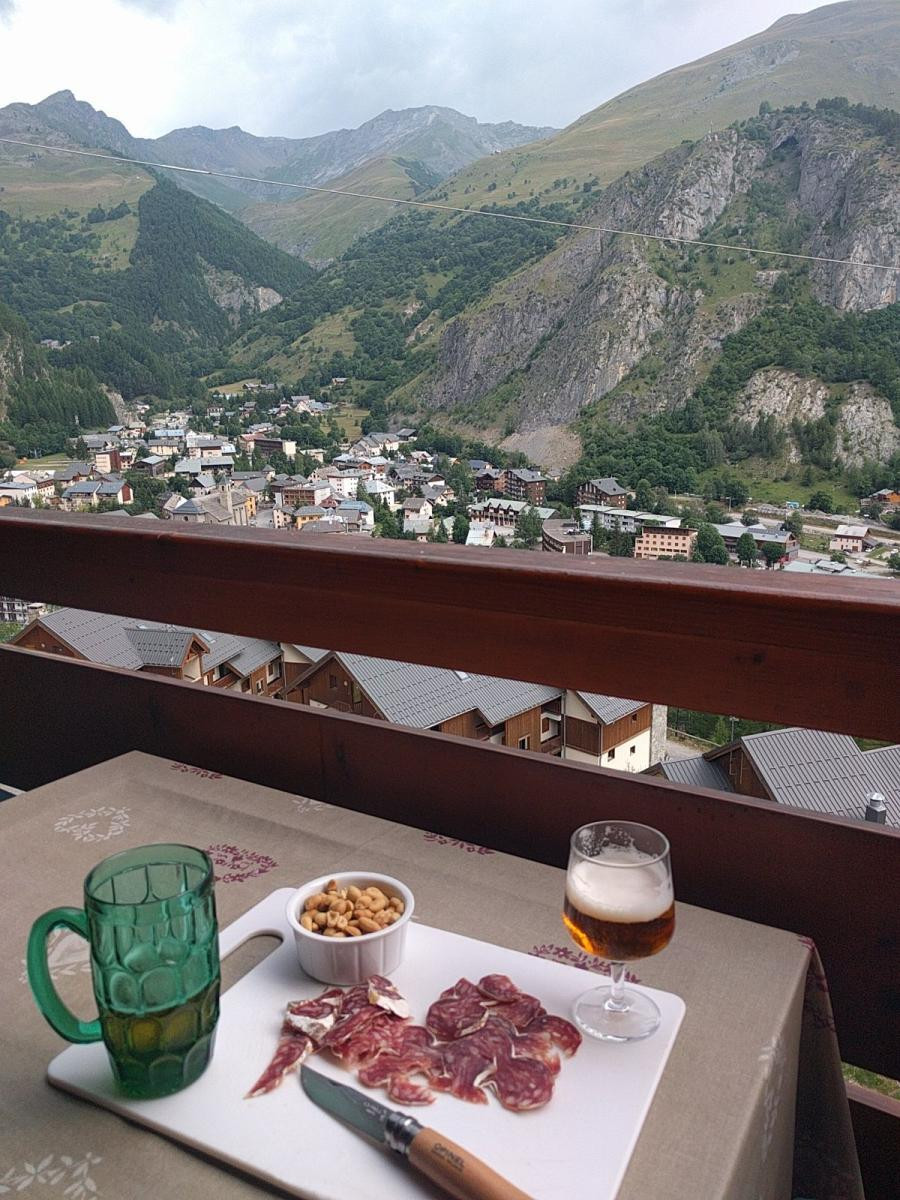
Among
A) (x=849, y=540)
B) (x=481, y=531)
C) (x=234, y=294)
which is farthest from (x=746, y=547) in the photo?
(x=234, y=294)

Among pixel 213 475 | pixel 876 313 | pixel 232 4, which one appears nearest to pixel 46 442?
pixel 213 475

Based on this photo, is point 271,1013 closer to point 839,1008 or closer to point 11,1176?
point 11,1176

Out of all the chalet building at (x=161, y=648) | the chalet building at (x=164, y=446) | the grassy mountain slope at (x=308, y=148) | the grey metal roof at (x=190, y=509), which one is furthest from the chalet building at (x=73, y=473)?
the grassy mountain slope at (x=308, y=148)

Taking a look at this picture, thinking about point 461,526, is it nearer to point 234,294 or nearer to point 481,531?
point 481,531

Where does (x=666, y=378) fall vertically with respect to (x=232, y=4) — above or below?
below

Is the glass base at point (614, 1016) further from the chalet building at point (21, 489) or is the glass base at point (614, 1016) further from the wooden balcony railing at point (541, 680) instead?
the chalet building at point (21, 489)

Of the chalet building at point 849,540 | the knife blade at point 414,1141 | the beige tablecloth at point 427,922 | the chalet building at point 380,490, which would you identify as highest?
the knife blade at point 414,1141
